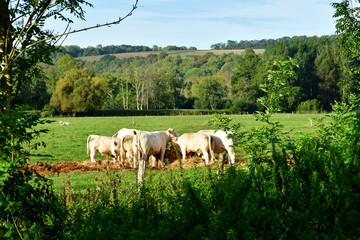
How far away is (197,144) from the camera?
742 inches

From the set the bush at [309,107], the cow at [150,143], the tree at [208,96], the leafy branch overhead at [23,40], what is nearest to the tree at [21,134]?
the leafy branch overhead at [23,40]

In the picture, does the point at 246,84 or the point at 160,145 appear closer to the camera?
the point at 160,145

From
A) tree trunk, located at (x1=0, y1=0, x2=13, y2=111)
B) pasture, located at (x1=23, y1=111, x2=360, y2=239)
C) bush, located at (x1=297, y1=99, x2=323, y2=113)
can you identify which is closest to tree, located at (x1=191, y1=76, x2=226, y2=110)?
bush, located at (x1=297, y1=99, x2=323, y2=113)

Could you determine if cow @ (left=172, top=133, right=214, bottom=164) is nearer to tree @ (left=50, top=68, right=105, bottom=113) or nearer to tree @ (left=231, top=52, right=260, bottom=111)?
tree @ (left=50, top=68, right=105, bottom=113)

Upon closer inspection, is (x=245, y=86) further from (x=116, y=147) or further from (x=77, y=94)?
(x=116, y=147)

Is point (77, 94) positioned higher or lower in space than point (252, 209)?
higher

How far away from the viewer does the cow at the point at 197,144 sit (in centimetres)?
A: 1866

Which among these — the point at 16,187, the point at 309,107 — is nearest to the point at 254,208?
the point at 16,187

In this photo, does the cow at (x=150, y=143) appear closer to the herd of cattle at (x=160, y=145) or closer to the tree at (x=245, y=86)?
the herd of cattle at (x=160, y=145)

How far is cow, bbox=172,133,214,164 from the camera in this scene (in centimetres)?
1866

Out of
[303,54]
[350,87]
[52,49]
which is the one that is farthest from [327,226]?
[303,54]

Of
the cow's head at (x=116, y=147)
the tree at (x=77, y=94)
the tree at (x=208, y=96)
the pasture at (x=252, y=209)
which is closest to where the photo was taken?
the pasture at (x=252, y=209)

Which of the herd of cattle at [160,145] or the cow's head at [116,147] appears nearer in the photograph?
the herd of cattle at [160,145]

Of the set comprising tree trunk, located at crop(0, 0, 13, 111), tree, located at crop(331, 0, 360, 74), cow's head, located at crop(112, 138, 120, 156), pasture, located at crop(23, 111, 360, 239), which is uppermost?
tree, located at crop(331, 0, 360, 74)
